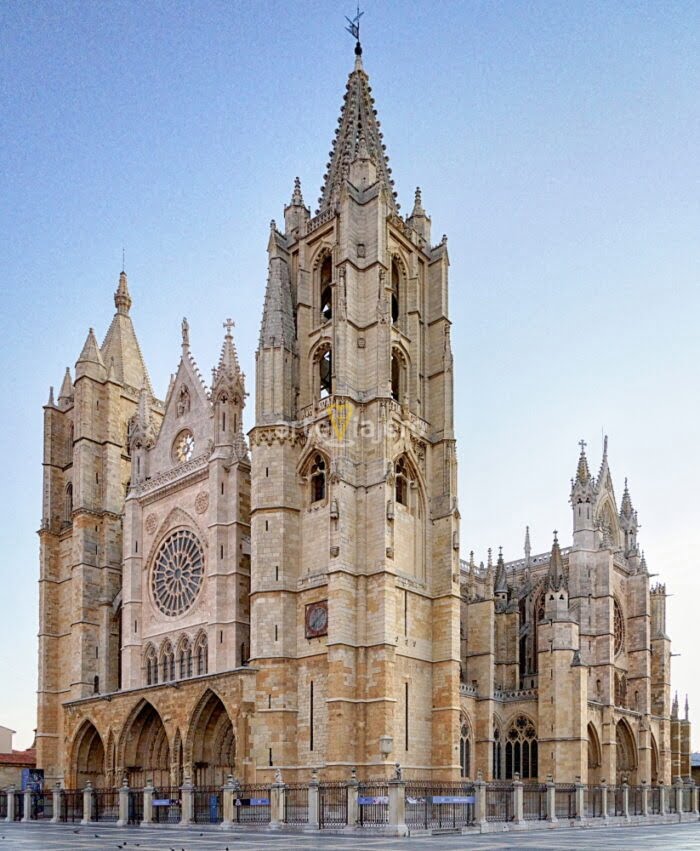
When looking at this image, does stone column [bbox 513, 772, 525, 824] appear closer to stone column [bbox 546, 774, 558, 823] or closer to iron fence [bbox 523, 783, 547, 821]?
iron fence [bbox 523, 783, 547, 821]

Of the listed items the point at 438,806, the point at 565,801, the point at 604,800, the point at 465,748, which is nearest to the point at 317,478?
the point at 438,806

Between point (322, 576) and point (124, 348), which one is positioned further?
point (124, 348)

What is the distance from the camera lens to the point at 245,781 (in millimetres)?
35125

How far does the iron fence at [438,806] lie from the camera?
29062 millimetres

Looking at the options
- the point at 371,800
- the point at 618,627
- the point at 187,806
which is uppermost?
the point at 618,627

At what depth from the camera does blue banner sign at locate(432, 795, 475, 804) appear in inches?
1140

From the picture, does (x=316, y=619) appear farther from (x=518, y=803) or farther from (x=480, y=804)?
(x=518, y=803)

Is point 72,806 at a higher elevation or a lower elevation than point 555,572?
lower

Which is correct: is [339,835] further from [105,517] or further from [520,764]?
[105,517]

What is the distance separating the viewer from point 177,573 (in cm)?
4278

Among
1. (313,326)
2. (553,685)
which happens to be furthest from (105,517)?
(553,685)

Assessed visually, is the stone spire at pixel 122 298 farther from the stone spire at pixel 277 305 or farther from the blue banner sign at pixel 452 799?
the blue banner sign at pixel 452 799

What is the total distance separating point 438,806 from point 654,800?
17.1 m

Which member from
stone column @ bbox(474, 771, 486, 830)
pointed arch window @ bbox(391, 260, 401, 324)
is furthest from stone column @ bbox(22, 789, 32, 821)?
pointed arch window @ bbox(391, 260, 401, 324)
